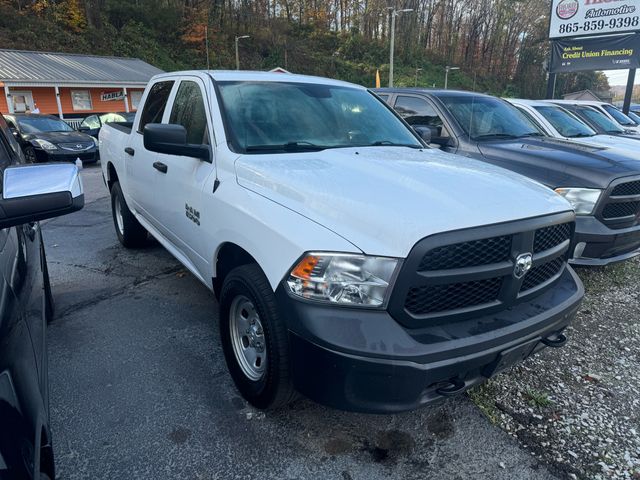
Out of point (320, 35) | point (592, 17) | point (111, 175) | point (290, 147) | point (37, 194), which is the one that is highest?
point (320, 35)

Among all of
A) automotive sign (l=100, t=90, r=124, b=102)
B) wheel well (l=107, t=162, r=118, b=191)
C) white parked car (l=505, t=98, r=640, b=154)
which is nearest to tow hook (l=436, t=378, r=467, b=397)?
wheel well (l=107, t=162, r=118, b=191)

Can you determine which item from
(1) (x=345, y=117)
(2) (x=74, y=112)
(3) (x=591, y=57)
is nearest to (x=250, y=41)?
(2) (x=74, y=112)

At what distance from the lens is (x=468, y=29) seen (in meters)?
67.2

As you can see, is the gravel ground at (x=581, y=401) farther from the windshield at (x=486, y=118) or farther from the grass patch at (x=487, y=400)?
the windshield at (x=486, y=118)

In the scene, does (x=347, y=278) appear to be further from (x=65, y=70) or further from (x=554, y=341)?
(x=65, y=70)

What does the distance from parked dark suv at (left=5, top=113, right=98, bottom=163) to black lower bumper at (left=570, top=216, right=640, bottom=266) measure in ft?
42.6

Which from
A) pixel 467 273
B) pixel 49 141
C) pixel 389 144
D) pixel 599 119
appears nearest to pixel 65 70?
pixel 49 141

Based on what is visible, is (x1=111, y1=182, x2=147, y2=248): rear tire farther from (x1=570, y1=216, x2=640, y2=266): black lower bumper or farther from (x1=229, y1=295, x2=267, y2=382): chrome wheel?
(x1=570, y1=216, x2=640, y2=266): black lower bumper

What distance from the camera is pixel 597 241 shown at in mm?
4270

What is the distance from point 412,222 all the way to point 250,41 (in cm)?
4886

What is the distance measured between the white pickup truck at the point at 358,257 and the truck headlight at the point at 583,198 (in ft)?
5.81

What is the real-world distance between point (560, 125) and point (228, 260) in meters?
6.80

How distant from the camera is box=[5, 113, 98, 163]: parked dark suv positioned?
1316cm

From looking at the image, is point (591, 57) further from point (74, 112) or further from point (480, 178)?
point (74, 112)
